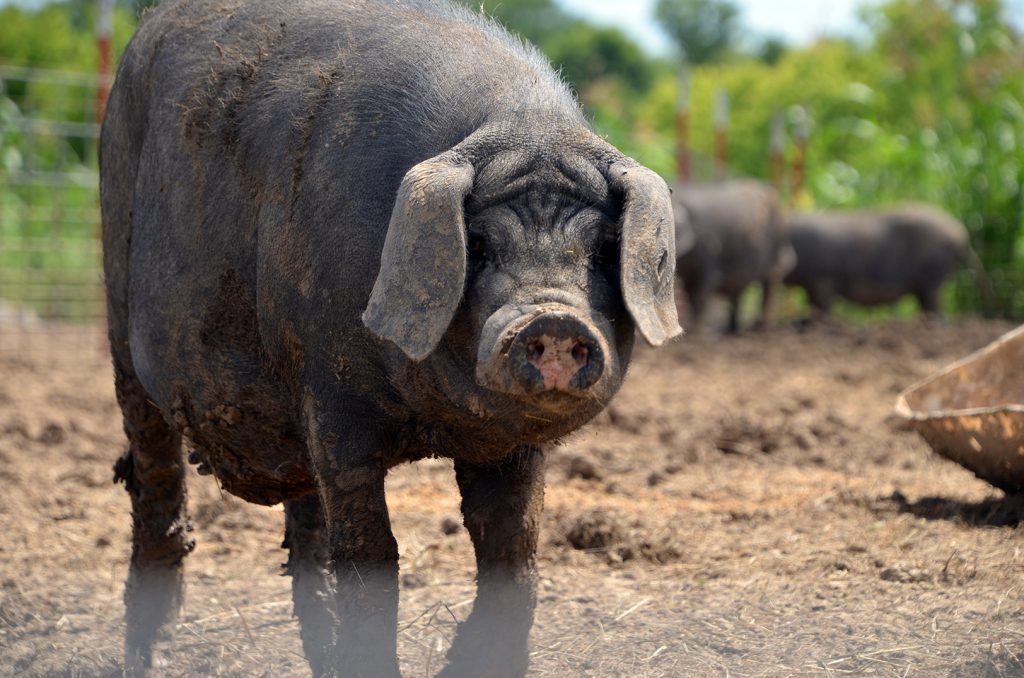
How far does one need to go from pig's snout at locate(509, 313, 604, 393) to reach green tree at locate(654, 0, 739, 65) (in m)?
54.7

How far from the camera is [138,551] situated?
13.2 feet

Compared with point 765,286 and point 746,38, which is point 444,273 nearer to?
point 765,286

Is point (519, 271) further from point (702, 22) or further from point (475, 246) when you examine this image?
point (702, 22)

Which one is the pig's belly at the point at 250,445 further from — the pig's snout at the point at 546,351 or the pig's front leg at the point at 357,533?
the pig's snout at the point at 546,351

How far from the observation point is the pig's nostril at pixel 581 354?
2459 mm

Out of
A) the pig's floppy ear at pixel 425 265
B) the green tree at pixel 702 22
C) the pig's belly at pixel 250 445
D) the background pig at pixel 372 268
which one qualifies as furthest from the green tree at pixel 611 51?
the pig's floppy ear at pixel 425 265

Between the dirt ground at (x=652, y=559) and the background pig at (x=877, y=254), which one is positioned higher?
the dirt ground at (x=652, y=559)

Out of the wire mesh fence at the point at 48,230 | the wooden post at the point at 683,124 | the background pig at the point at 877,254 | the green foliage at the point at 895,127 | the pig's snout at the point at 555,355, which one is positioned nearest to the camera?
the pig's snout at the point at 555,355

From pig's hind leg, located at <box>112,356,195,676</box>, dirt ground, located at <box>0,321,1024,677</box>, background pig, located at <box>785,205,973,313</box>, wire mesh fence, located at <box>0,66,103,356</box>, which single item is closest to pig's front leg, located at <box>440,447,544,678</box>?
dirt ground, located at <box>0,321,1024,677</box>

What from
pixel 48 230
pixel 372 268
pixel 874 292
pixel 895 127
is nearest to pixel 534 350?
pixel 372 268

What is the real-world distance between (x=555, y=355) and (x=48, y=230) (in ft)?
44.3

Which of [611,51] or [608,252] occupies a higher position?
[608,252]

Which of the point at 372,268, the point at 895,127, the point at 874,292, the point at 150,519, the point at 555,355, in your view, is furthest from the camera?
the point at 895,127

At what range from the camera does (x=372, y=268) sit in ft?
9.44
